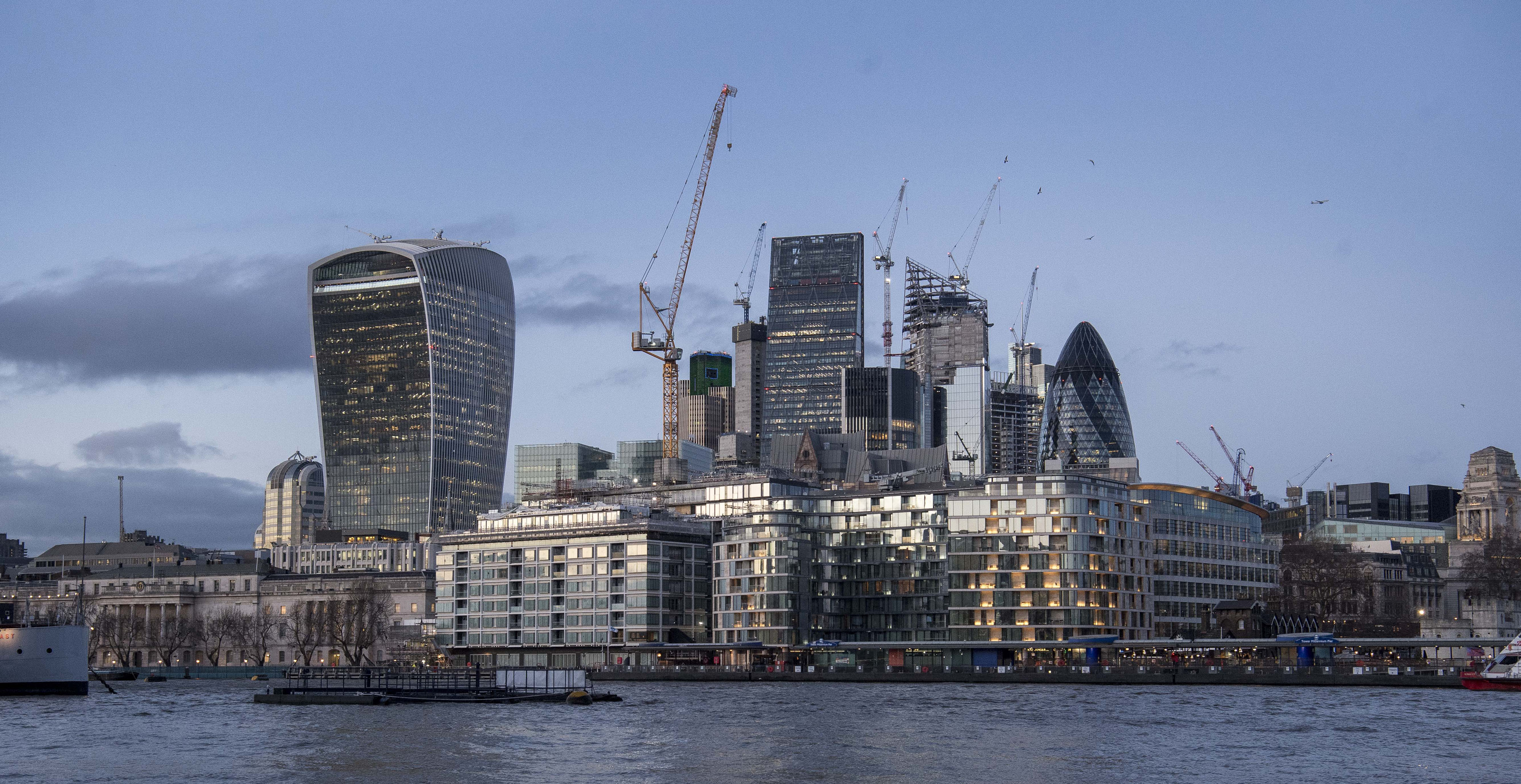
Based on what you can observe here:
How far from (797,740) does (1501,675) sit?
281ft

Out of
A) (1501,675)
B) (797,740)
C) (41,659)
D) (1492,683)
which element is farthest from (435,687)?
(1501,675)

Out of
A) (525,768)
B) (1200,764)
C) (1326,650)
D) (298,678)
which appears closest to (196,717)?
(298,678)

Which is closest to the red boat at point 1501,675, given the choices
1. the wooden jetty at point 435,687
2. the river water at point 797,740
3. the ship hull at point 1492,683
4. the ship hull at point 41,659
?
the ship hull at point 1492,683

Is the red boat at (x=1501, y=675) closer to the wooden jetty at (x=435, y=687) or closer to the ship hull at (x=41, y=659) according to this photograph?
the wooden jetty at (x=435, y=687)

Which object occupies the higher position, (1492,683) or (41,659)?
(41,659)

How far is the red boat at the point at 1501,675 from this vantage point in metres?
162

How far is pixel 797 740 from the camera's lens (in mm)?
109250

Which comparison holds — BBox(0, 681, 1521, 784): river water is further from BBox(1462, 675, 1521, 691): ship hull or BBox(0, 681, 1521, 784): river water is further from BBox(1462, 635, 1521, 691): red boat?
BBox(1462, 635, 1521, 691): red boat

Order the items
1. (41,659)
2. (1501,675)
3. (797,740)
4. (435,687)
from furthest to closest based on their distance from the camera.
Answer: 1. (1501,675)
2. (41,659)
3. (435,687)
4. (797,740)

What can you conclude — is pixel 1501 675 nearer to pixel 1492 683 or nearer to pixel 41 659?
pixel 1492 683

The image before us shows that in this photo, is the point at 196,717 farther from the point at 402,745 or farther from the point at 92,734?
the point at 402,745

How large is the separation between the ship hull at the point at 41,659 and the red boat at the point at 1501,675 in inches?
5064

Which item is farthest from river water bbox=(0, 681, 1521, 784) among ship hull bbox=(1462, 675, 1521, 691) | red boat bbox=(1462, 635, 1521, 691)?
red boat bbox=(1462, 635, 1521, 691)

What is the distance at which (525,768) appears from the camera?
302 ft
